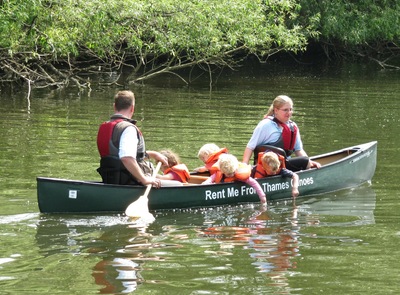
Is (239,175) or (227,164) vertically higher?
(227,164)

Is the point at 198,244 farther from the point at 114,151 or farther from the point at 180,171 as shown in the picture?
the point at 180,171

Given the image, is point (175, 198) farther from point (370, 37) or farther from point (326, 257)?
point (370, 37)

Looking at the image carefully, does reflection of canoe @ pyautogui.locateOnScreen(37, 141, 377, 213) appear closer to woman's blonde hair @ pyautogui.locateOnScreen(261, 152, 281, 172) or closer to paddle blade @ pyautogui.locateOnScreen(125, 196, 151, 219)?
woman's blonde hair @ pyautogui.locateOnScreen(261, 152, 281, 172)

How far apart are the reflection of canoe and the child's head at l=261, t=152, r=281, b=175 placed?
0.35ft

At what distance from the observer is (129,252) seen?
24.5 feet

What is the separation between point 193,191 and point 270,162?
3.09 ft

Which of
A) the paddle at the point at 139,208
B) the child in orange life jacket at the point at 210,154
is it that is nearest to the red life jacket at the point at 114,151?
the paddle at the point at 139,208

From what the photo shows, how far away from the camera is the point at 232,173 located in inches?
373

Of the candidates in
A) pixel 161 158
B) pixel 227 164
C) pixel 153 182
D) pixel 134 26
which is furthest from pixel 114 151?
pixel 134 26

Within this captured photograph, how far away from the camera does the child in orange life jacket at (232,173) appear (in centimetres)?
940

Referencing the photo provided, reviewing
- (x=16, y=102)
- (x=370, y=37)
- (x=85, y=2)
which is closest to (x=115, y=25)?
(x=85, y=2)

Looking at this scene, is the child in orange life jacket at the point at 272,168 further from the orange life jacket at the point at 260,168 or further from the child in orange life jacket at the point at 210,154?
the child in orange life jacket at the point at 210,154

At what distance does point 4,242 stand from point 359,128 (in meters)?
A: 8.71

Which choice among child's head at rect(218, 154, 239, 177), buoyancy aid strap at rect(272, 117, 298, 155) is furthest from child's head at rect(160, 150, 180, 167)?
buoyancy aid strap at rect(272, 117, 298, 155)
